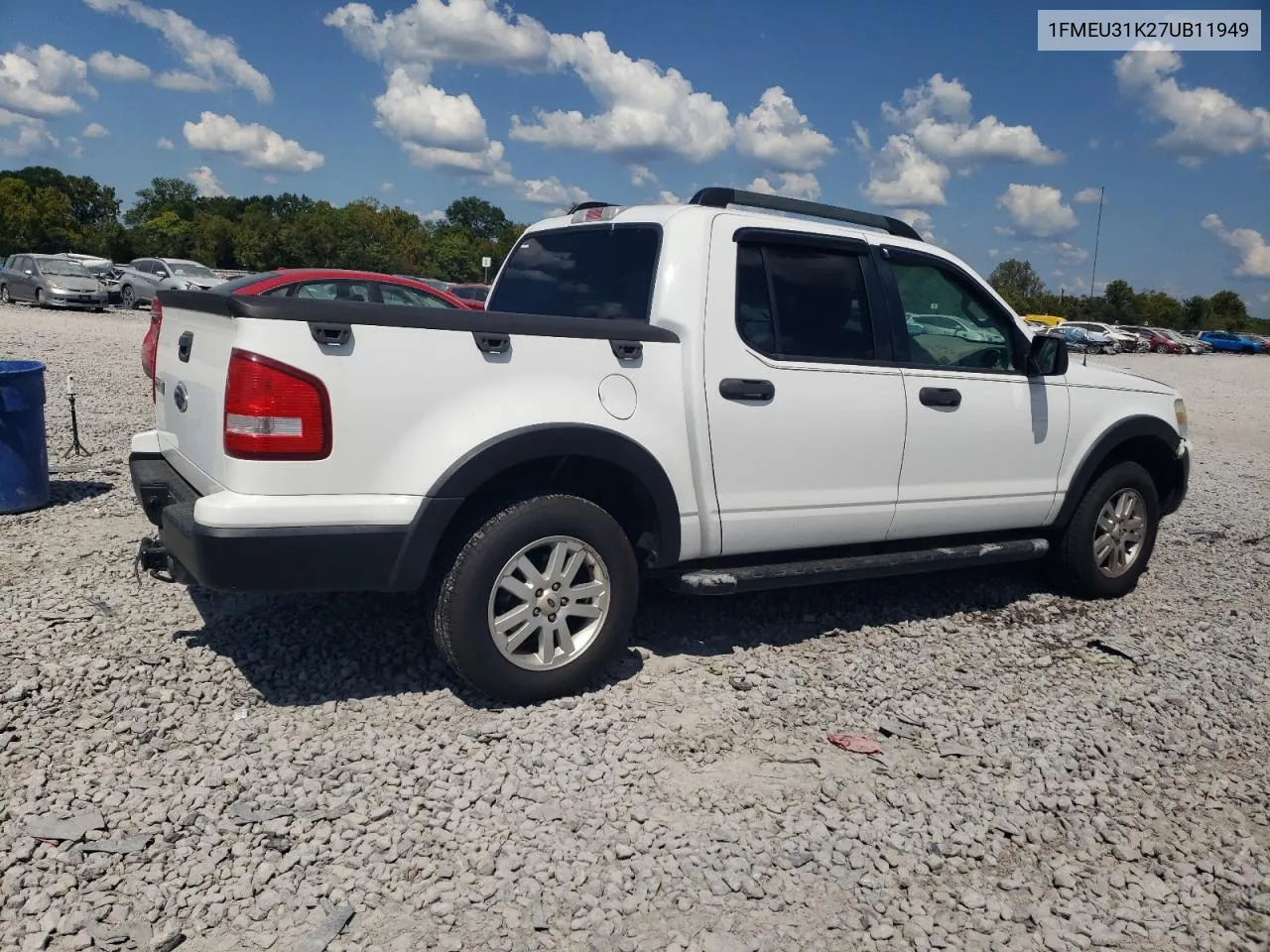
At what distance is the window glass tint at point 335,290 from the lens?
41.0 feet

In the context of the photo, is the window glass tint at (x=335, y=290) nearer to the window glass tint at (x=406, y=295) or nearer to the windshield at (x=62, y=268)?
the window glass tint at (x=406, y=295)

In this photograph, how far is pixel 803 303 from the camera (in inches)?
182

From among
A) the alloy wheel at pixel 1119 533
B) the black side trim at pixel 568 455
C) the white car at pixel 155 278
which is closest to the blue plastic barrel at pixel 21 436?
the black side trim at pixel 568 455

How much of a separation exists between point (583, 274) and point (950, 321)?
1.91 metres

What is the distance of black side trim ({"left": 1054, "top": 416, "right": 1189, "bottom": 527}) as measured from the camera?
5613mm

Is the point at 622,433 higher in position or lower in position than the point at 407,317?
lower

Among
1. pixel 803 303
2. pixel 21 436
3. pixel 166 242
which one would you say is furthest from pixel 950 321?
pixel 166 242

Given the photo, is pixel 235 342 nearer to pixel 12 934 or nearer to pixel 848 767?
pixel 12 934

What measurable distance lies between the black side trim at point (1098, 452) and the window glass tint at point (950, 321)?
0.76m

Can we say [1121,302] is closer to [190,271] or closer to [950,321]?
[190,271]

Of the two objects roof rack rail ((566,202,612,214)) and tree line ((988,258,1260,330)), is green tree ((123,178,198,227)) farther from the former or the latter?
roof rack rail ((566,202,612,214))

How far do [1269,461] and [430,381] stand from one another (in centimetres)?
1281

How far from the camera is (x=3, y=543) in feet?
19.5

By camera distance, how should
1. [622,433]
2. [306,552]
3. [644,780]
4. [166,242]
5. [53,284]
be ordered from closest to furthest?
[306,552], [644,780], [622,433], [53,284], [166,242]
